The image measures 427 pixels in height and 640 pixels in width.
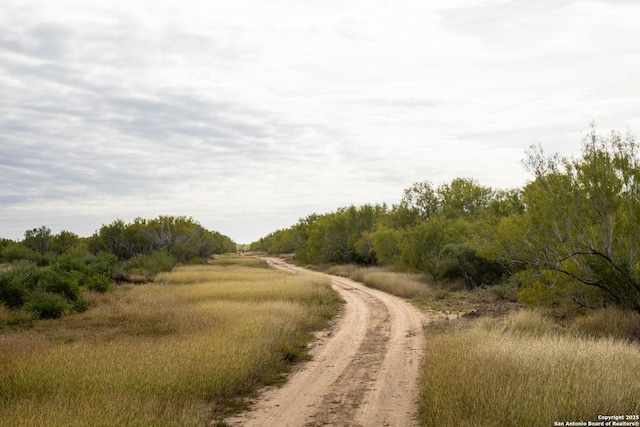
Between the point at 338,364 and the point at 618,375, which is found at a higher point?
the point at 618,375

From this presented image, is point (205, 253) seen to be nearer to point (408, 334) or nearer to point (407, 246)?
point (407, 246)

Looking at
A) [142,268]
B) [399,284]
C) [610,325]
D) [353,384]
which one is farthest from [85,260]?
[610,325]

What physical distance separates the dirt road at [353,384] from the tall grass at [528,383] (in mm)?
712

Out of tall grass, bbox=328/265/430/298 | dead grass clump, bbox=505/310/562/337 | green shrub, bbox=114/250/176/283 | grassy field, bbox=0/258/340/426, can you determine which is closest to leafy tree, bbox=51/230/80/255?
green shrub, bbox=114/250/176/283

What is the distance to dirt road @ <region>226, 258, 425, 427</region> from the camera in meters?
8.43

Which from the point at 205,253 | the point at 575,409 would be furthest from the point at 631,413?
the point at 205,253

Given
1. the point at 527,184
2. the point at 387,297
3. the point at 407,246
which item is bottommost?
the point at 387,297

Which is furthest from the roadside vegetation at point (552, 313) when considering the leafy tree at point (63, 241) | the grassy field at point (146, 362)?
the leafy tree at point (63, 241)

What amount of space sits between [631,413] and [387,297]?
20.7 meters

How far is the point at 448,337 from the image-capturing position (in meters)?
13.1

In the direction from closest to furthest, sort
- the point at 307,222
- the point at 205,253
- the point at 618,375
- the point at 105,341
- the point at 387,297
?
1. the point at 618,375
2. the point at 105,341
3. the point at 387,297
4. the point at 205,253
5. the point at 307,222

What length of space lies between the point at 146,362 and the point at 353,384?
4.61 m

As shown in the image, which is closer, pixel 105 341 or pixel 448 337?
pixel 448 337

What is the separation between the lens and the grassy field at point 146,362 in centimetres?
784
